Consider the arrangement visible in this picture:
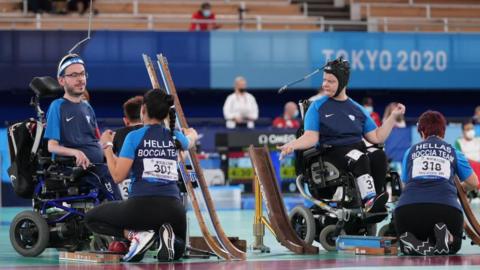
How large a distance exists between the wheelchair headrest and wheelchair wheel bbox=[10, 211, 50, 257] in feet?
3.54

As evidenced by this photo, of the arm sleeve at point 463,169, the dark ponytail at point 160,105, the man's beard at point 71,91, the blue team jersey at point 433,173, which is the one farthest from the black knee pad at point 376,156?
the man's beard at point 71,91

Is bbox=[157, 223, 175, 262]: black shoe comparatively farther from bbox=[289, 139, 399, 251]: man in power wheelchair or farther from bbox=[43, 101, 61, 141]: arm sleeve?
bbox=[289, 139, 399, 251]: man in power wheelchair

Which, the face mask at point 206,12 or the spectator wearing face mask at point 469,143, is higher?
the face mask at point 206,12

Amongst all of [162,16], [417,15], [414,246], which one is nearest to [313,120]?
[414,246]

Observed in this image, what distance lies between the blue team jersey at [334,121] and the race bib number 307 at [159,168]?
1.91 metres

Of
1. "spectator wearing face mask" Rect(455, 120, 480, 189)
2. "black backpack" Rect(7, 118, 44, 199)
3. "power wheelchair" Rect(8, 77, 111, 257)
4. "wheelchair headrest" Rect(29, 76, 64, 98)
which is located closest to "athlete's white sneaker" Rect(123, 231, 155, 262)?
"power wheelchair" Rect(8, 77, 111, 257)

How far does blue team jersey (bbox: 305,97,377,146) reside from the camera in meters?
10.3

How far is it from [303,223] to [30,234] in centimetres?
247

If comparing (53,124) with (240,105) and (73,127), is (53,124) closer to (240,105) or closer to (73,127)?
(73,127)

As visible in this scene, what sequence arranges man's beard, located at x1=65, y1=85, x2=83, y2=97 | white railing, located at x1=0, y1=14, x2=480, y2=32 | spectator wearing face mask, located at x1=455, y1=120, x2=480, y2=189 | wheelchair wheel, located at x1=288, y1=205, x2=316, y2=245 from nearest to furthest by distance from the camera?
man's beard, located at x1=65, y1=85, x2=83, y2=97 < wheelchair wheel, located at x1=288, y1=205, x2=316, y2=245 < spectator wearing face mask, located at x1=455, y1=120, x2=480, y2=189 < white railing, located at x1=0, y1=14, x2=480, y2=32

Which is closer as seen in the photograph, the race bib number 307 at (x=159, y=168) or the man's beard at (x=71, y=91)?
the race bib number 307 at (x=159, y=168)

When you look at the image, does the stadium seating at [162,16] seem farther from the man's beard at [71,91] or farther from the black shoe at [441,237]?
the black shoe at [441,237]

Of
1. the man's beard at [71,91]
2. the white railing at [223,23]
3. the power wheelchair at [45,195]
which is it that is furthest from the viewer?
the white railing at [223,23]

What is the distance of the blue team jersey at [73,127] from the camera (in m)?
9.75
